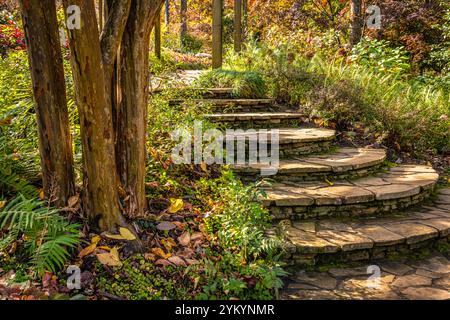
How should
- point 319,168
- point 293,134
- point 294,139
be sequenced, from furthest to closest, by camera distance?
point 293,134
point 294,139
point 319,168

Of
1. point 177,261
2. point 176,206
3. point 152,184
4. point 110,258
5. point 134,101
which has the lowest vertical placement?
point 177,261

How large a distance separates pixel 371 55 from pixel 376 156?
3837 mm

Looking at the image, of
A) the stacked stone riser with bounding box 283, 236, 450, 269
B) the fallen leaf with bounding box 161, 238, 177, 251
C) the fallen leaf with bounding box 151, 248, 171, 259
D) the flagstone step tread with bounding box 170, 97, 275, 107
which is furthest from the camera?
the flagstone step tread with bounding box 170, 97, 275, 107

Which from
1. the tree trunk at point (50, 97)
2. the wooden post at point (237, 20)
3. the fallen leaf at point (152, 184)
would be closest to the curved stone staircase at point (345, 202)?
the fallen leaf at point (152, 184)

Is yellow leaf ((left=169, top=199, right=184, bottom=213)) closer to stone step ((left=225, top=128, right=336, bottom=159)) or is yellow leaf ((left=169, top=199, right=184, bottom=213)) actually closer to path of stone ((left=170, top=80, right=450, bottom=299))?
path of stone ((left=170, top=80, right=450, bottom=299))

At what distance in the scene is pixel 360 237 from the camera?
3.62m

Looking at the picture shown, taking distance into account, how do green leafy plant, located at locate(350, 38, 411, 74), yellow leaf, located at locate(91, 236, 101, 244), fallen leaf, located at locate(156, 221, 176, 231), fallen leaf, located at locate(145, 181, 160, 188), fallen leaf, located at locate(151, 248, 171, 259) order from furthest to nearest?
green leafy plant, located at locate(350, 38, 411, 74)
fallen leaf, located at locate(145, 181, 160, 188)
fallen leaf, located at locate(156, 221, 176, 231)
fallen leaf, located at locate(151, 248, 171, 259)
yellow leaf, located at locate(91, 236, 101, 244)

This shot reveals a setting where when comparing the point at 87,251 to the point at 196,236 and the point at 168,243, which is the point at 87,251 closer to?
the point at 168,243

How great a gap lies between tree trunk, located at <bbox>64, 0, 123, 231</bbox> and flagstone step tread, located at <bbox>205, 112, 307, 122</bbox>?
275 centimetres

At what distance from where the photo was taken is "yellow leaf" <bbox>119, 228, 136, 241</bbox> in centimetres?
288

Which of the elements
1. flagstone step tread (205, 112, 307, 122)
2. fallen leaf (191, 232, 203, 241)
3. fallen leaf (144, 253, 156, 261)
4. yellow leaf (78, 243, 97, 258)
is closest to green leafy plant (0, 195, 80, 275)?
yellow leaf (78, 243, 97, 258)

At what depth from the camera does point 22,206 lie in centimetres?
275

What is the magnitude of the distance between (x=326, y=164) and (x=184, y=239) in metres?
2.19

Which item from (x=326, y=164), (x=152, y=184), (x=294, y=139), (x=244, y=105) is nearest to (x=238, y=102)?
(x=244, y=105)
